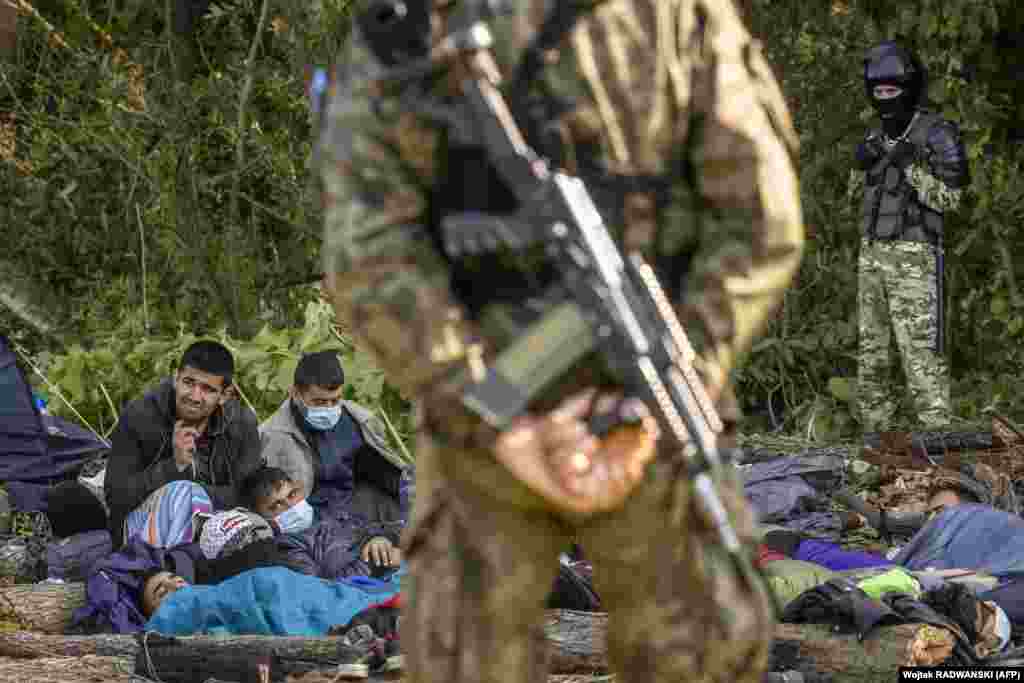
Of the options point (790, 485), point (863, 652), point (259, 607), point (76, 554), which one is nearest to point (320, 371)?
point (76, 554)

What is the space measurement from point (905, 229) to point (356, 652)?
174 inches

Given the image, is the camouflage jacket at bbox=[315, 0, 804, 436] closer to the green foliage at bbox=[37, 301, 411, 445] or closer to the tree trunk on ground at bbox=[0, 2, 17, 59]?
the green foliage at bbox=[37, 301, 411, 445]

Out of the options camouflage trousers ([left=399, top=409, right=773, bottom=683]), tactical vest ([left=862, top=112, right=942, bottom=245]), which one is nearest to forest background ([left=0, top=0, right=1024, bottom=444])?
tactical vest ([left=862, top=112, right=942, bottom=245])

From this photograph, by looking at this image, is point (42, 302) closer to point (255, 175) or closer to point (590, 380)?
point (255, 175)

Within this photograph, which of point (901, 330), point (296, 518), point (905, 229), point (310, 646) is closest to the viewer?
point (310, 646)

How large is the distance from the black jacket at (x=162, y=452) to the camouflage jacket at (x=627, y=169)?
15.1ft

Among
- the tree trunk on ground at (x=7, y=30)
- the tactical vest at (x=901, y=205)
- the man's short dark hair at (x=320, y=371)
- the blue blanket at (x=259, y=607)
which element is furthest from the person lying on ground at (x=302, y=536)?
the tree trunk on ground at (x=7, y=30)

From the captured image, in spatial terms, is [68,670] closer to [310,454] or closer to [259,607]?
[259,607]

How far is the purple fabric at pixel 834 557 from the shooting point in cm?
663

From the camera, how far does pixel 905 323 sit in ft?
31.1

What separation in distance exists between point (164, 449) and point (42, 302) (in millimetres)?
4875

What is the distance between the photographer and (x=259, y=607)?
629 centimetres

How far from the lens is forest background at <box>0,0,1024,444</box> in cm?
1080

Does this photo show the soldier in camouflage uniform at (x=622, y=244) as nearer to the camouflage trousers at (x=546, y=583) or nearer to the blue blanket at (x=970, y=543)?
the camouflage trousers at (x=546, y=583)
